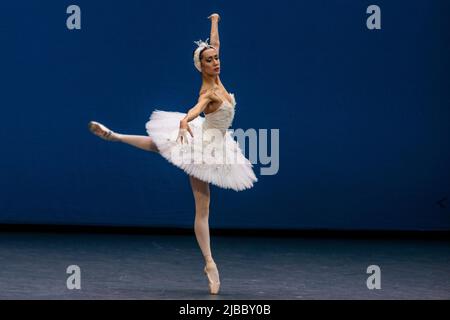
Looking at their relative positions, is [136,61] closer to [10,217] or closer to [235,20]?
[235,20]

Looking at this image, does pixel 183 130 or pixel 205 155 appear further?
pixel 205 155

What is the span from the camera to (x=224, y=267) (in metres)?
6.15

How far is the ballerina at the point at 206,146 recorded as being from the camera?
5.07 m

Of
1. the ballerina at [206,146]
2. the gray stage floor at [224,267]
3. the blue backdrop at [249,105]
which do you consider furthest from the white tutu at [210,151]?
the blue backdrop at [249,105]

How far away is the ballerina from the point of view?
5.07 m

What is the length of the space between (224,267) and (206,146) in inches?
49.3

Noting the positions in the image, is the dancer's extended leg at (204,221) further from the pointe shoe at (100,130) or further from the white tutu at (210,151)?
the pointe shoe at (100,130)

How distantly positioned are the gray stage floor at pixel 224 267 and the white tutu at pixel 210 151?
1.93 ft

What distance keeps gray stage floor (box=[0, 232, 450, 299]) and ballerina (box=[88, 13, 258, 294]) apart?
45cm

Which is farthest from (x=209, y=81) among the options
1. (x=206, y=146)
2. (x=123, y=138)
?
(x=123, y=138)

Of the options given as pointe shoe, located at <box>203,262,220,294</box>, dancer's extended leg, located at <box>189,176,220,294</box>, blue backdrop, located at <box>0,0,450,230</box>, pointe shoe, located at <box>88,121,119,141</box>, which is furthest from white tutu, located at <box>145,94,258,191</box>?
blue backdrop, located at <box>0,0,450,230</box>

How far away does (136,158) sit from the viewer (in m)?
7.44

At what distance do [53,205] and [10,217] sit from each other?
33 centimetres

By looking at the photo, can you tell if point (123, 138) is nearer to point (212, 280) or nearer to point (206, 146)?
point (206, 146)
